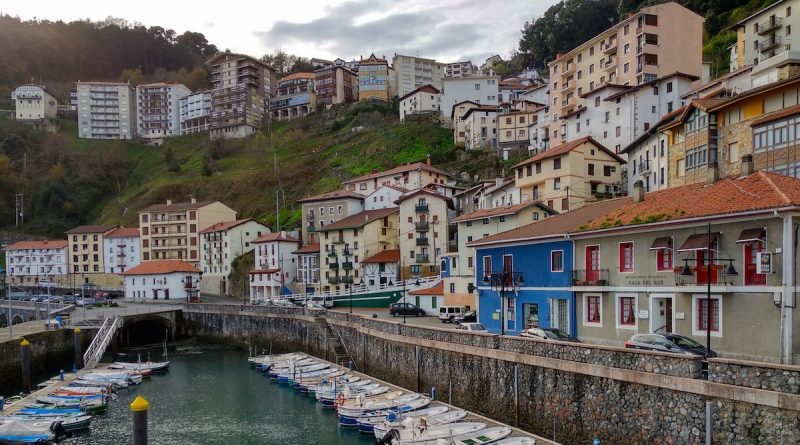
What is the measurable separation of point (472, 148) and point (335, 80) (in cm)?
6188

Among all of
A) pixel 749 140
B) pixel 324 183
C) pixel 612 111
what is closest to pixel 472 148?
pixel 324 183

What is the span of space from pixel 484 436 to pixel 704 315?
32.4 feet

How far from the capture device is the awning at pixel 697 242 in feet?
78.5

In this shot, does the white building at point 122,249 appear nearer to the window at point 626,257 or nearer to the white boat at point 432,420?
the white boat at point 432,420

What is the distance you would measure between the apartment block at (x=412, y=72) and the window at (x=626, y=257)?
4795 inches

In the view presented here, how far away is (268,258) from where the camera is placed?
277 feet

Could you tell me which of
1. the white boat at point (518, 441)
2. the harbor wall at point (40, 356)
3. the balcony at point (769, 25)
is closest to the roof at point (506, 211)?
the white boat at point (518, 441)

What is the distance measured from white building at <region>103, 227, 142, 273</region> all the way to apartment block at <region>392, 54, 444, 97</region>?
225 ft

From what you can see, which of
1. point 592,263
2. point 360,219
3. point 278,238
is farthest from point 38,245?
point 592,263

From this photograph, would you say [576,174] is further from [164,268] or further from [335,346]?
[164,268]

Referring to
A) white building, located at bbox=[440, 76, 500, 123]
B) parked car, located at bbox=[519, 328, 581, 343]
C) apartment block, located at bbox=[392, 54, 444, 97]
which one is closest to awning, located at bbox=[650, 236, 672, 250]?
parked car, located at bbox=[519, 328, 581, 343]

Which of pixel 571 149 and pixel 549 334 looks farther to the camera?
pixel 571 149

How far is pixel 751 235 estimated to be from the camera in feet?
73.5

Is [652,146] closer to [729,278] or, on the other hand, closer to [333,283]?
[729,278]
